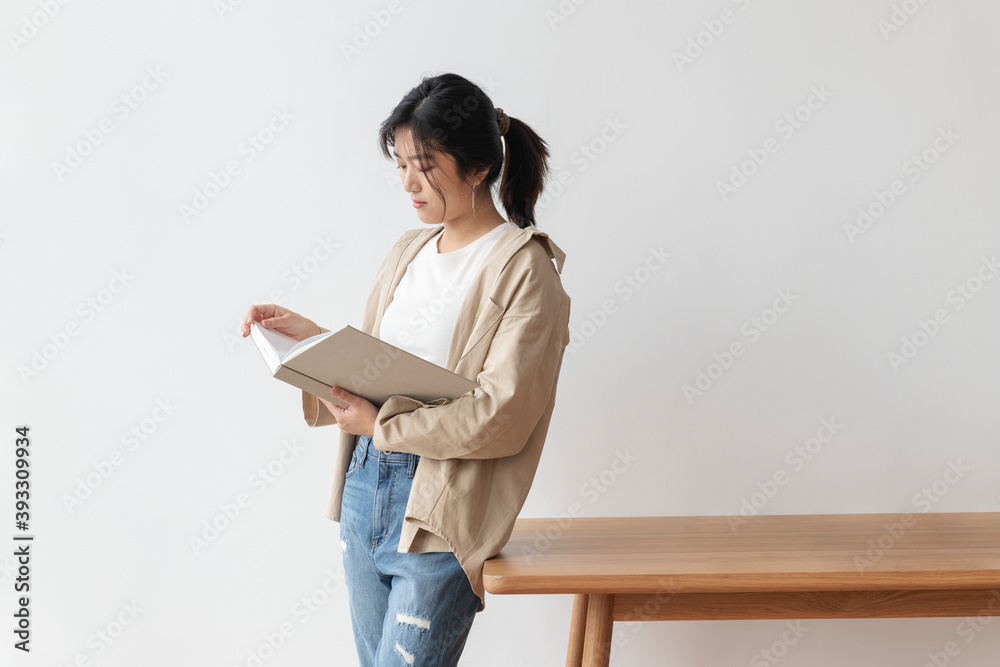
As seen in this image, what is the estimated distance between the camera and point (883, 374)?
64.9 inches

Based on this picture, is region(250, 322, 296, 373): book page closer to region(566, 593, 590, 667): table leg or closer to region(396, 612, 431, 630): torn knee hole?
region(396, 612, 431, 630): torn knee hole

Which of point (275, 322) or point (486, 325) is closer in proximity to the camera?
point (486, 325)

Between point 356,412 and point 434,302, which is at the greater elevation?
point 434,302

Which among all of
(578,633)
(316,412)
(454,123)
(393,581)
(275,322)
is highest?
(454,123)

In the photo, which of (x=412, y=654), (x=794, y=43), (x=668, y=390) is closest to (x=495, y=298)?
(x=412, y=654)

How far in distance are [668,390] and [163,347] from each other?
1138 millimetres

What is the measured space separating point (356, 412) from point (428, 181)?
0.36 meters

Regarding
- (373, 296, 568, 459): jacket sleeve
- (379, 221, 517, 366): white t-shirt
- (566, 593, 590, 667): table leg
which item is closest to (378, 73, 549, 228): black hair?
(379, 221, 517, 366): white t-shirt

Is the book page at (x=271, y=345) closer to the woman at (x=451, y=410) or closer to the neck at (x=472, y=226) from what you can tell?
the woman at (x=451, y=410)

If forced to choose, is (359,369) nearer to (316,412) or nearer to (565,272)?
(316,412)

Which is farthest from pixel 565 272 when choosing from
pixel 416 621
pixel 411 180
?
pixel 416 621

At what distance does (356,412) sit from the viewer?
1.05 meters

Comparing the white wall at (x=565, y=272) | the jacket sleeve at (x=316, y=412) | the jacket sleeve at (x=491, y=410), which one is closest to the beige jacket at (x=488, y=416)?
the jacket sleeve at (x=491, y=410)

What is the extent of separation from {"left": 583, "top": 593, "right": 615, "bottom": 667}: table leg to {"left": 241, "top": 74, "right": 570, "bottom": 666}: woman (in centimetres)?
22
